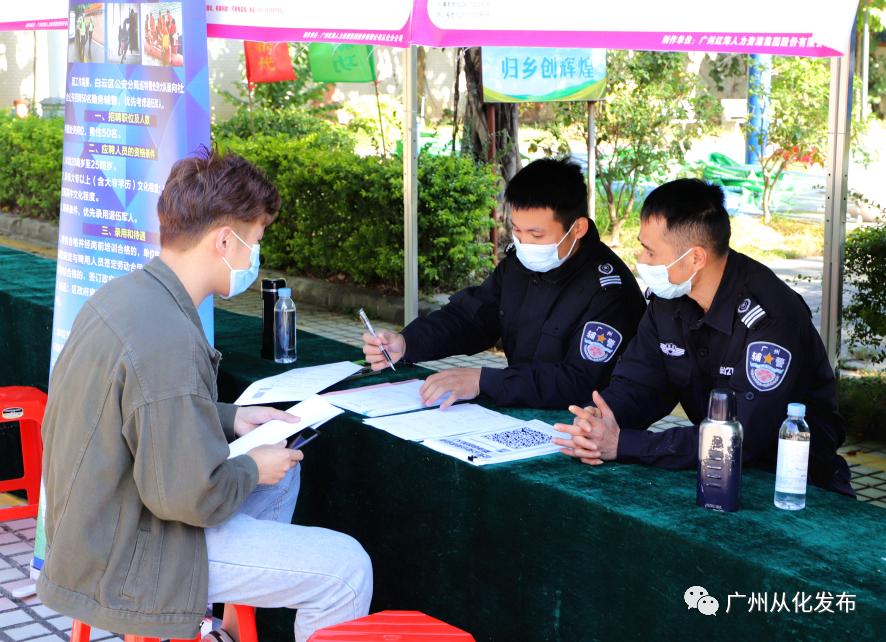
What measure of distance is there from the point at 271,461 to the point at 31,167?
38.5ft

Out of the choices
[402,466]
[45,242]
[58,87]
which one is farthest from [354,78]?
[58,87]

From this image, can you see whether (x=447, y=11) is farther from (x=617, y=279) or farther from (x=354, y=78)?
(x=354, y=78)

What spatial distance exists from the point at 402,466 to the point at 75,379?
33.8 inches

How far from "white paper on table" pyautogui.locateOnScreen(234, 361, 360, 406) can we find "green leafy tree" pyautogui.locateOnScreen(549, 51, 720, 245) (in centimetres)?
667

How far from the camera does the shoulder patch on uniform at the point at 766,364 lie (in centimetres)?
253

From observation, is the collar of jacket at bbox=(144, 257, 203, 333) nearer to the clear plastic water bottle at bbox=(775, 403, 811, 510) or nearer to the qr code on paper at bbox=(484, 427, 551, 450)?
the qr code on paper at bbox=(484, 427, 551, 450)

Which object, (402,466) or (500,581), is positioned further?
(402,466)

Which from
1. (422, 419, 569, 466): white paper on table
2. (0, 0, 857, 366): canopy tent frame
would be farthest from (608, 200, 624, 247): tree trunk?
(422, 419, 569, 466): white paper on table

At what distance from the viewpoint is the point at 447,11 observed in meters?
3.17

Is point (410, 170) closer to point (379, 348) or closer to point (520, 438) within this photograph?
point (379, 348)

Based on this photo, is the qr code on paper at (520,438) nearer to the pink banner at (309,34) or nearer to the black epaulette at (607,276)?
the black epaulette at (607,276)

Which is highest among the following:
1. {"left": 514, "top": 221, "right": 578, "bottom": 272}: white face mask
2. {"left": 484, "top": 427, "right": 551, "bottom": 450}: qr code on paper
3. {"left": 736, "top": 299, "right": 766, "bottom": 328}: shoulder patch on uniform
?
{"left": 514, "top": 221, "right": 578, "bottom": 272}: white face mask

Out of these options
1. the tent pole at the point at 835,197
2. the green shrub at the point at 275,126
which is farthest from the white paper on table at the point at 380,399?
the green shrub at the point at 275,126

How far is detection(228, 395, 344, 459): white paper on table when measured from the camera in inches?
97.3
